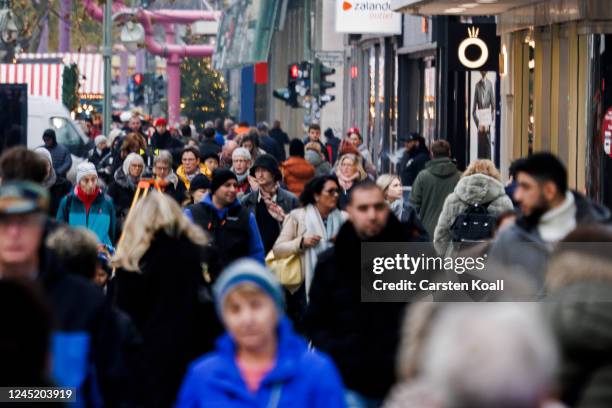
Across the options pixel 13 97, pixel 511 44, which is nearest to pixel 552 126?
pixel 511 44

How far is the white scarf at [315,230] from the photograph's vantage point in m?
11.2

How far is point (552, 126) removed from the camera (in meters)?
22.3

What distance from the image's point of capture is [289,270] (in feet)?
37.3

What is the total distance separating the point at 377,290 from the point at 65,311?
218cm

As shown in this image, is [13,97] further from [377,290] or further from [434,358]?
[434,358]

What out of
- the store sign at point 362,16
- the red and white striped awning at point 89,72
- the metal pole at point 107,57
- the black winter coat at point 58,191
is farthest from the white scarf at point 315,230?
the red and white striped awning at point 89,72

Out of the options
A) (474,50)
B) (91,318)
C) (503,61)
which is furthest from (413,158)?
(91,318)

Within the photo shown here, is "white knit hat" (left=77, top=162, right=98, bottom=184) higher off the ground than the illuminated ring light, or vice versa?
the illuminated ring light

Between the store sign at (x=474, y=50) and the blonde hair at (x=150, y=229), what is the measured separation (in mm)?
16742

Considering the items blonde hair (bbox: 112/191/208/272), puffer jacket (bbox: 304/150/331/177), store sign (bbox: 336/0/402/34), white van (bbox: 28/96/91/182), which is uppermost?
store sign (bbox: 336/0/402/34)

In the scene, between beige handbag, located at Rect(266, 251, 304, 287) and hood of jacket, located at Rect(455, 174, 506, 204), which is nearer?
beige handbag, located at Rect(266, 251, 304, 287)

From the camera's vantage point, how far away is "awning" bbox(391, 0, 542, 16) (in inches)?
911

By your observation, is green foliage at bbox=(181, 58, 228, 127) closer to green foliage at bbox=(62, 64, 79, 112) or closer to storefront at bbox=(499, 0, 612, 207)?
green foliage at bbox=(62, 64, 79, 112)

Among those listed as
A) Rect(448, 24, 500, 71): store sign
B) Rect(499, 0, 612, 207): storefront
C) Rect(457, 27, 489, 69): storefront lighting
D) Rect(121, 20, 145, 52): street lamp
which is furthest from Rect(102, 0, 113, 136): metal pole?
Rect(499, 0, 612, 207): storefront
